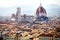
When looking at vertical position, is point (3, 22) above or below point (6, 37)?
above

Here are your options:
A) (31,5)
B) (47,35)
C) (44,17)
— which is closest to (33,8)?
(31,5)

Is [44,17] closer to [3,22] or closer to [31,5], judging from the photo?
[31,5]

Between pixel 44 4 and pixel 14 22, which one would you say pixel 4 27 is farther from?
pixel 44 4

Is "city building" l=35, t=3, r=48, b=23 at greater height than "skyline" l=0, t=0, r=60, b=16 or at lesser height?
lesser

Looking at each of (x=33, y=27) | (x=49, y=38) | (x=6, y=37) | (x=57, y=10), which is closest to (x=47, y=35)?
(x=49, y=38)

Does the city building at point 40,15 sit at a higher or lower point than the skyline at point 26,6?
lower

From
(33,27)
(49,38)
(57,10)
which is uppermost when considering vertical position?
(57,10)

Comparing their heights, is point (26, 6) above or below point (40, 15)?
above
